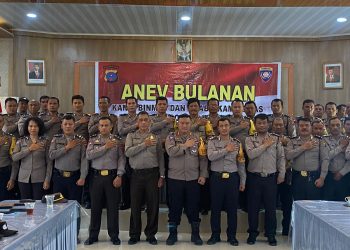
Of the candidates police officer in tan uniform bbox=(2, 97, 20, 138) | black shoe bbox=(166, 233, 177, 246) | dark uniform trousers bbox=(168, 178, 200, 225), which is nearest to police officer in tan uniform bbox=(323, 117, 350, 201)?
dark uniform trousers bbox=(168, 178, 200, 225)

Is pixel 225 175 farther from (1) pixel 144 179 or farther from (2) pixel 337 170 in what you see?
(2) pixel 337 170

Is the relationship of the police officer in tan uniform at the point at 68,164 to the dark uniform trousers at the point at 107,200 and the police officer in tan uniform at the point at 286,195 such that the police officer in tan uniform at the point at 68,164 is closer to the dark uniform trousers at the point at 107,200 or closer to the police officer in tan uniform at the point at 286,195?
the dark uniform trousers at the point at 107,200

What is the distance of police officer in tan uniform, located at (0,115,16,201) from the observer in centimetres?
519

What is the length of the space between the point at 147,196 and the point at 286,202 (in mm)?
1719

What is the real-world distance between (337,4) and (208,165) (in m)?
2.54

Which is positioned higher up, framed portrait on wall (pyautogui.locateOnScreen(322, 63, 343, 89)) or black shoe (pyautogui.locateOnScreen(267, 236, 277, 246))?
framed portrait on wall (pyautogui.locateOnScreen(322, 63, 343, 89))

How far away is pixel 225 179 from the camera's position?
4.80 m

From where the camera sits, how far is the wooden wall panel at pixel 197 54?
8.70 metres

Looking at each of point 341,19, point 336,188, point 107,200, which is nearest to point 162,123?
point 107,200

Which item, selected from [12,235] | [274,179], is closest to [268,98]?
[274,179]

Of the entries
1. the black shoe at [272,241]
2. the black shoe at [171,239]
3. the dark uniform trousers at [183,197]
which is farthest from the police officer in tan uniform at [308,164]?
the black shoe at [171,239]

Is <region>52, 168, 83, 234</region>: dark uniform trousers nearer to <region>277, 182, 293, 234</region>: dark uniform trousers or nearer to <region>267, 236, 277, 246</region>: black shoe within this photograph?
<region>267, 236, 277, 246</region>: black shoe

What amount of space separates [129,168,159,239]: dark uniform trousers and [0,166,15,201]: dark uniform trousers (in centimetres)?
160

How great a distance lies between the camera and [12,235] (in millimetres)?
2205
